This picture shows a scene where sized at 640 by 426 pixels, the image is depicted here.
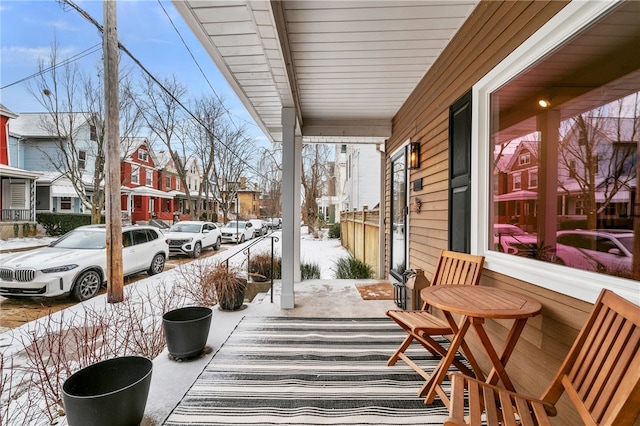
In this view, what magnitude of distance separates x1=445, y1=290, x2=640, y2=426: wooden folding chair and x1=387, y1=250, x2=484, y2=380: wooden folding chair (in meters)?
0.65

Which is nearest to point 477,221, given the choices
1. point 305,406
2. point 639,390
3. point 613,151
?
point 613,151

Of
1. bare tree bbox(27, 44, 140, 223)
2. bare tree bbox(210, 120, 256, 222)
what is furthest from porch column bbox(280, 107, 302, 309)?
bare tree bbox(210, 120, 256, 222)

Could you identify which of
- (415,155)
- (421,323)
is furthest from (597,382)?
(415,155)

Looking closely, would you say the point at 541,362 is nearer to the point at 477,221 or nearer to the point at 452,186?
the point at 477,221

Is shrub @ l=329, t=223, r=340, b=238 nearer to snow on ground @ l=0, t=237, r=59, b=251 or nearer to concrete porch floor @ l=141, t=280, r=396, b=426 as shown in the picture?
concrete porch floor @ l=141, t=280, r=396, b=426

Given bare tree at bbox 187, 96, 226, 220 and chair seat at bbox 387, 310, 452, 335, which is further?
bare tree at bbox 187, 96, 226, 220

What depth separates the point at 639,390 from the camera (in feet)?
2.92

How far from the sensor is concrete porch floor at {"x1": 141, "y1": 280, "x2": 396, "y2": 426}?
1857 millimetres

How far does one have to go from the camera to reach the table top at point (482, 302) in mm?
1481

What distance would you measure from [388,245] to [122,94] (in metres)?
11.4

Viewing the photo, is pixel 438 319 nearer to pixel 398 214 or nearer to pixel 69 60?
pixel 398 214

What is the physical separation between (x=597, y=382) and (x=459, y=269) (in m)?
1.25

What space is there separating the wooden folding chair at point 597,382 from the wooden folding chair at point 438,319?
2.14 ft

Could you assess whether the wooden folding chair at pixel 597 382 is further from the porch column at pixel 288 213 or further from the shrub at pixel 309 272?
the shrub at pixel 309 272
